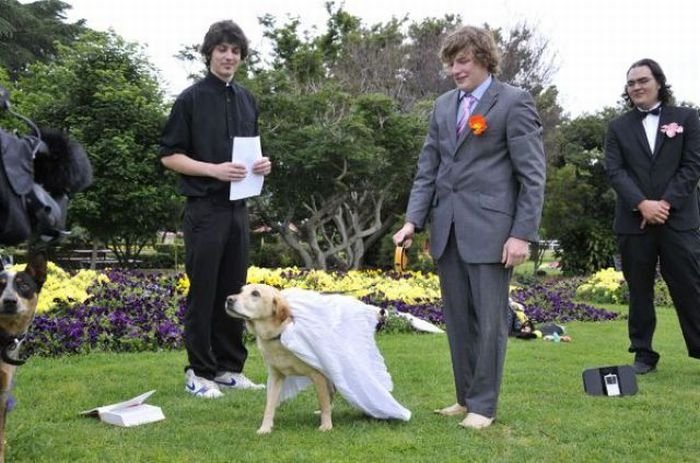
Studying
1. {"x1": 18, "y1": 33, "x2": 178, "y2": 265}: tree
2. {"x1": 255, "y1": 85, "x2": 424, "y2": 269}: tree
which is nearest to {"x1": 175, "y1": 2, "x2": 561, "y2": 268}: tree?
{"x1": 255, "y1": 85, "x2": 424, "y2": 269}: tree

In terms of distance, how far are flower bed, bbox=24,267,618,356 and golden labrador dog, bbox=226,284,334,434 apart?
3178mm

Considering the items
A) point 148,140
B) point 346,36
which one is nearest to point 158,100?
point 148,140

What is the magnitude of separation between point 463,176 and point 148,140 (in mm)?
12414

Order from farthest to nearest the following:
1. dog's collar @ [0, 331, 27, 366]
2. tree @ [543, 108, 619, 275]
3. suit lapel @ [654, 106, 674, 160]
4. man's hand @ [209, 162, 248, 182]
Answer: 1. tree @ [543, 108, 619, 275]
2. suit lapel @ [654, 106, 674, 160]
3. man's hand @ [209, 162, 248, 182]
4. dog's collar @ [0, 331, 27, 366]

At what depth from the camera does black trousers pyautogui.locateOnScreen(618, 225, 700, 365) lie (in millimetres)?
5805

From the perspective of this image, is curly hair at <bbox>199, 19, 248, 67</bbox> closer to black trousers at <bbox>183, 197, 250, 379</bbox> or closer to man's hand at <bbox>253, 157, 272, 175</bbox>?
man's hand at <bbox>253, 157, 272, 175</bbox>

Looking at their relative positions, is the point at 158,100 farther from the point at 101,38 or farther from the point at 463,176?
the point at 463,176

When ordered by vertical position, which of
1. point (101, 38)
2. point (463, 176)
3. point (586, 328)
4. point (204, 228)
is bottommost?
point (586, 328)

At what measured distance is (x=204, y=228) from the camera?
16.7 ft

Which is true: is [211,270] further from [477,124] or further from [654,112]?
[654,112]

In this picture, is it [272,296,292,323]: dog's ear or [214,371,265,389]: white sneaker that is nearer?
[272,296,292,323]: dog's ear

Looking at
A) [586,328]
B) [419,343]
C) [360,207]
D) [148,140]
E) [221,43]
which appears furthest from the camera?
[360,207]

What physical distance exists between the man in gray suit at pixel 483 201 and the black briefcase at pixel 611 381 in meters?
1.18

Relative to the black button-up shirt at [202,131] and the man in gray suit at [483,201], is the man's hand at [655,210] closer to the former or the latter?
the man in gray suit at [483,201]
